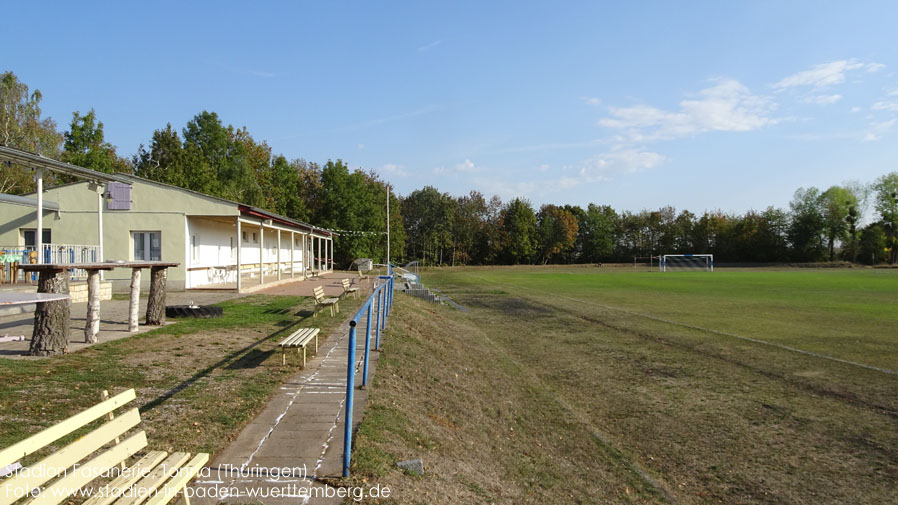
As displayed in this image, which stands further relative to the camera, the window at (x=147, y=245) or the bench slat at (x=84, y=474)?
the window at (x=147, y=245)

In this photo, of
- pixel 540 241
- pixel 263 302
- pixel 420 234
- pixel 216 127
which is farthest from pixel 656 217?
pixel 263 302

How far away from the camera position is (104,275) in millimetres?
20125

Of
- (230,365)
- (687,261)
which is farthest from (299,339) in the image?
(687,261)

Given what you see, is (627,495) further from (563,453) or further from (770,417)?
(770,417)

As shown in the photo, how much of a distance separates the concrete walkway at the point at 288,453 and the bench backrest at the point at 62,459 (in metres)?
0.86

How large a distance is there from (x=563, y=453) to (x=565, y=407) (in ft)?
6.47

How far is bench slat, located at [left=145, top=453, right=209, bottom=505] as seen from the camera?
3002 millimetres

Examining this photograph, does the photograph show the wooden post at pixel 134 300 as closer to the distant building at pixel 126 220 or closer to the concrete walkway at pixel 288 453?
the concrete walkway at pixel 288 453

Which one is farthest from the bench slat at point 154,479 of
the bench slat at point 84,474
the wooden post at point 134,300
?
the wooden post at point 134,300

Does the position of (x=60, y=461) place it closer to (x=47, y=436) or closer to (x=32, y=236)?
(x=47, y=436)

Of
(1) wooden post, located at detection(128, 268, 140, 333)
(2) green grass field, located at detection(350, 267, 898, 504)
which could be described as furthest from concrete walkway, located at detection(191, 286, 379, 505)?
(1) wooden post, located at detection(128, 268, 140, 333)

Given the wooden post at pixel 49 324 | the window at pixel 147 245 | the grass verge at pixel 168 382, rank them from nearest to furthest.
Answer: the grass verge at pixel 168 382 → the wooden post at pixel 49 324 → the window at pixel 147 245

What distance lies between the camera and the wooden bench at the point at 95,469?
7.70ft

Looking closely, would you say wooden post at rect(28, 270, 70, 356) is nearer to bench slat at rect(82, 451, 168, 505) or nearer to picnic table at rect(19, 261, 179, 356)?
picnic table at rect(19, 261, 179, 356)
